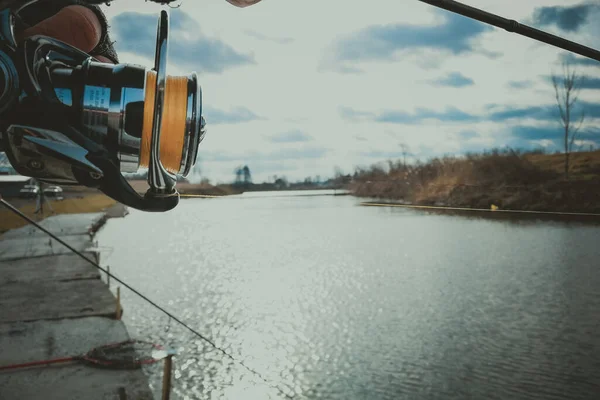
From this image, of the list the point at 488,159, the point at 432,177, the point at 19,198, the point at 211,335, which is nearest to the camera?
the point at 211,335

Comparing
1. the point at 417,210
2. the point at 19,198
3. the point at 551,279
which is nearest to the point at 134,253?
the point at 551,279

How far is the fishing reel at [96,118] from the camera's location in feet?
2.56

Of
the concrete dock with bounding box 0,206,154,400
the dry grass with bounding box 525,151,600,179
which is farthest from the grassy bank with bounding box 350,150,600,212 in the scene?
the concrete dock with bounding box 0,206,154,400

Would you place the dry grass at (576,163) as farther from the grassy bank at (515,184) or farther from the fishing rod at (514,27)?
the fishing rod at (514,27)

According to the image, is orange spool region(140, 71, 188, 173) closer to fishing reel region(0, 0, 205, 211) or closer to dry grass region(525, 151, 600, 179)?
fishing reel region(0, 0, 205, 211)

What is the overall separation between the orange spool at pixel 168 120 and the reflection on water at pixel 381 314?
332 inches

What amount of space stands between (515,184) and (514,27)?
3555 cm

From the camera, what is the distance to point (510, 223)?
29781 mm

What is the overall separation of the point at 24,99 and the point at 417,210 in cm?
4387

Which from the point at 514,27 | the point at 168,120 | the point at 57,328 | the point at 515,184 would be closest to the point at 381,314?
the point at 57,328

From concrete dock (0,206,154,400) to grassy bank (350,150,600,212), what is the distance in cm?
2511

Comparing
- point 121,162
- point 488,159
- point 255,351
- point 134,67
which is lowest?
point 255,351

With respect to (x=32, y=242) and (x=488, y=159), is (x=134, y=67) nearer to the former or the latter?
(x=32, y=242)

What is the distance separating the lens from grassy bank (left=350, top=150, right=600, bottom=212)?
28.6 meters
